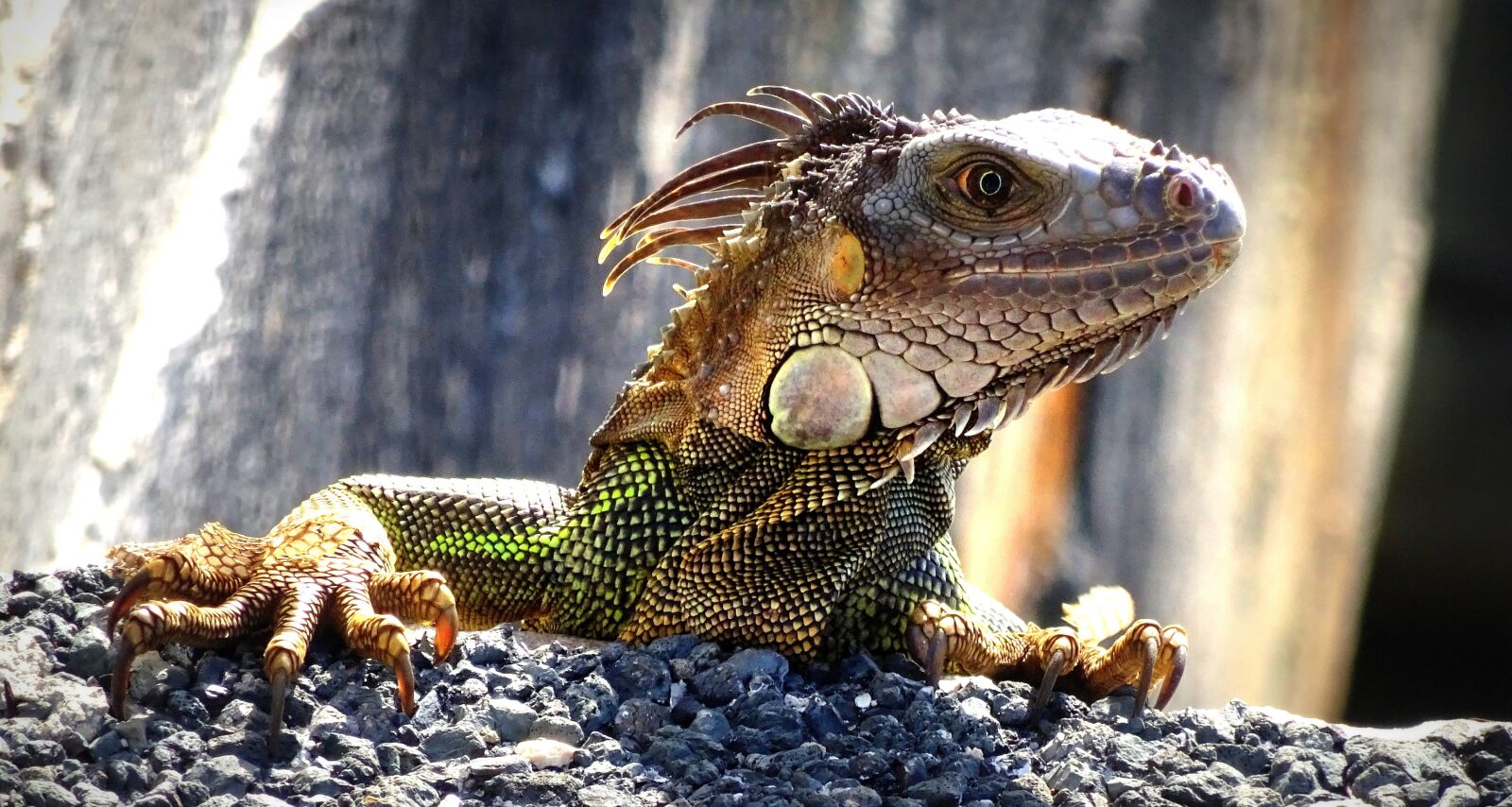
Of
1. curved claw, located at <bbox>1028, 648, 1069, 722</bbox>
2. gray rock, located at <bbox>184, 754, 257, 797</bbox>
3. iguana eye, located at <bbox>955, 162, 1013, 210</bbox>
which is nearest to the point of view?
gray rock, located at <bbox>184, 754, 257, 797</bbox>

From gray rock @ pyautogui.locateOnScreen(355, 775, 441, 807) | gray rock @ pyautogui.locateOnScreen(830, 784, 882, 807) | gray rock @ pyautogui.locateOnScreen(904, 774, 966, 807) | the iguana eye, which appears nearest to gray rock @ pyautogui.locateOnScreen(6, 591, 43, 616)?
gray rock @ pyautogui.locateOnScreen(355, 775, 441, 807)

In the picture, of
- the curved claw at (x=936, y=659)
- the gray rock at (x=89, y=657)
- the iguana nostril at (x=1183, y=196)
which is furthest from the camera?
the curved claw at (x=936, y=659)

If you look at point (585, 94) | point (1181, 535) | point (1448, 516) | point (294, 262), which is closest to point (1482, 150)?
point (1448, 516)

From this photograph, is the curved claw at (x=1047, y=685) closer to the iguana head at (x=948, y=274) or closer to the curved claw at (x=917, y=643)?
the curved claw at (x=917, y=643)

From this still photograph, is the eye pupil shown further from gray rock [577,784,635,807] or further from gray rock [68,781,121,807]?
gray rock [68,781,121,807]

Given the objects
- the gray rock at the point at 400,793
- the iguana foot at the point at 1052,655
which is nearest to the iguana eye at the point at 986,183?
the iguana foot at the point at 1052,655

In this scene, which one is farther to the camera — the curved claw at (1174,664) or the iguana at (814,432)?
the curved claw at (1174,664)
